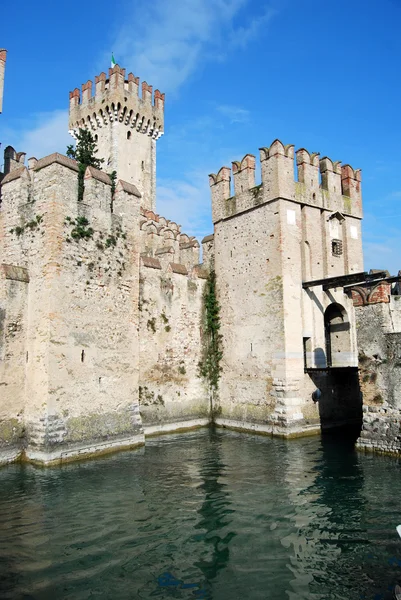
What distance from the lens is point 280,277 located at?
16094 mm

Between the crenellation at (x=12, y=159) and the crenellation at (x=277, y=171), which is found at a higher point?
the crenellation at (x=12, y=159)

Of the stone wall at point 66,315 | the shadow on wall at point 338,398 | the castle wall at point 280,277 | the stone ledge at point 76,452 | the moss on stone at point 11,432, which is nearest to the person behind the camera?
the stone ledge at point 76,452

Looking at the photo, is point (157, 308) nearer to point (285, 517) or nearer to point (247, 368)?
point (247, 368)

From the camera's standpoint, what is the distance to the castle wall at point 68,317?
11727mm

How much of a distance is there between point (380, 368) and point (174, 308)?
7592mm

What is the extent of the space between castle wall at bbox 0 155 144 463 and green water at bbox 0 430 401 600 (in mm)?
1100

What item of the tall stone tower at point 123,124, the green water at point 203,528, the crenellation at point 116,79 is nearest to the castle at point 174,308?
the green water at point 203,528

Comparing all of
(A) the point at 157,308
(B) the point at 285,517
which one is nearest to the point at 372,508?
(B) the point at 285,517

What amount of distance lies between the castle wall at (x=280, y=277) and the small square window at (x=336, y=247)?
0.04 meters

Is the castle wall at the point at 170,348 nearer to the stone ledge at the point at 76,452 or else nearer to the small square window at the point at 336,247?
the stone ledge at the point at 76,452

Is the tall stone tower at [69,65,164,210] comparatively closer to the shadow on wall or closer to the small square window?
the small square window

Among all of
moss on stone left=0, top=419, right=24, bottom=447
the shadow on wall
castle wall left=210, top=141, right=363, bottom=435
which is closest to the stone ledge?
moss on stone left=0, top=419, right=24, bottom=447

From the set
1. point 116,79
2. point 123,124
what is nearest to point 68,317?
point 123,124

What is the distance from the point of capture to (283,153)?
16.7m
